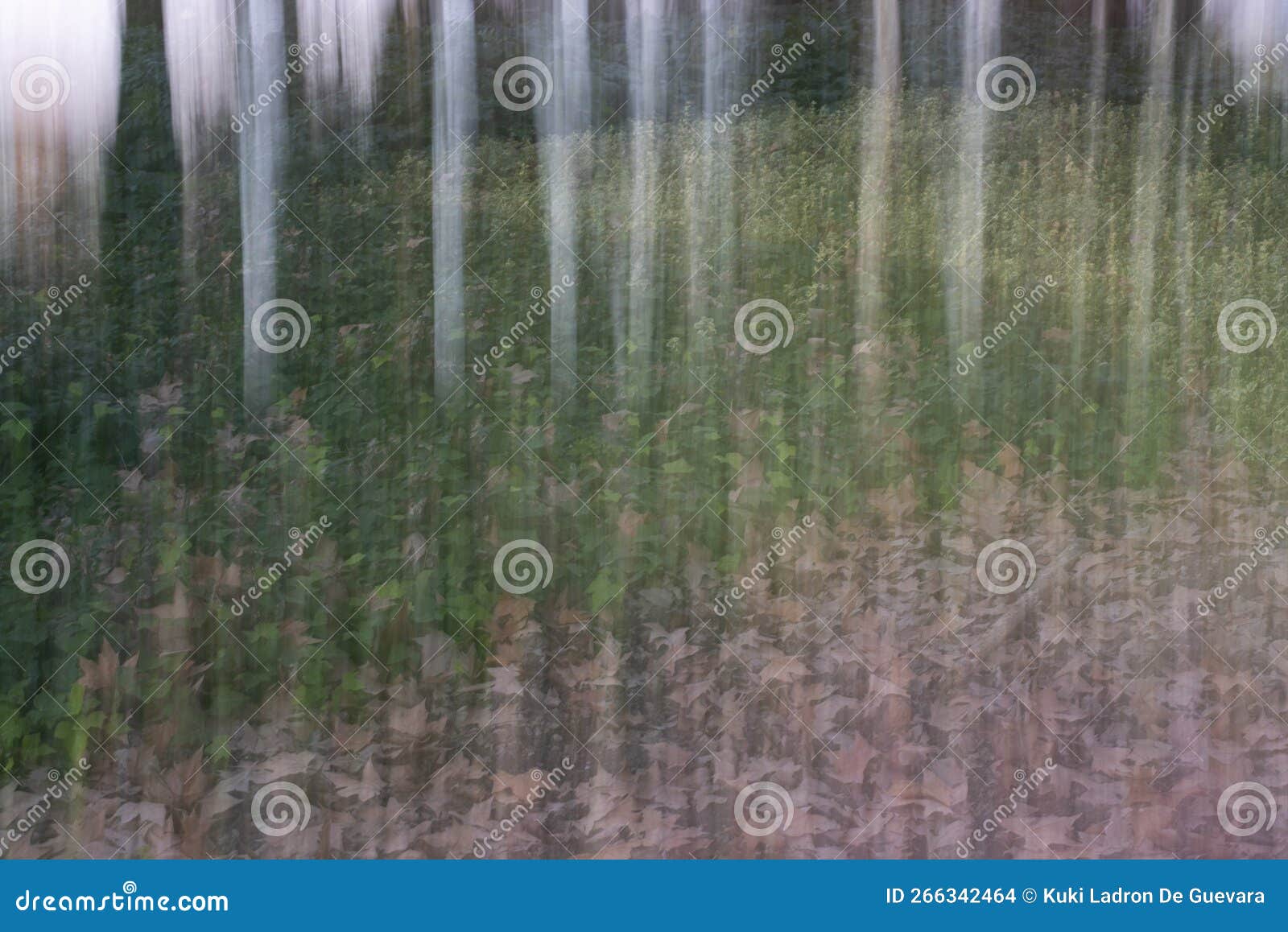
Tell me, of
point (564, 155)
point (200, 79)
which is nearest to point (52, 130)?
point (200, 79)

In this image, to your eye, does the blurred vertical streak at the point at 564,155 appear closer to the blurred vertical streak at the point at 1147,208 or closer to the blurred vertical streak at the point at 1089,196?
the blurred vertical streak at the point at 1089,196

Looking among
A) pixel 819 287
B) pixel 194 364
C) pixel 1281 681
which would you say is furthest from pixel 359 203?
pixel 1281 681

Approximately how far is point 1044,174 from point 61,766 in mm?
4213

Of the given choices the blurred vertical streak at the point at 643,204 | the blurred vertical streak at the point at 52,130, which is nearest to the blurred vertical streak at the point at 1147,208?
the blurred vertical streak at the point at 643,204

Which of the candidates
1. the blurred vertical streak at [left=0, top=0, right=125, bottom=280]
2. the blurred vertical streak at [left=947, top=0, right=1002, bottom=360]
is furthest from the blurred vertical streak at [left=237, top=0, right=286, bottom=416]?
the blurred vertical streak at [left=947, top=0, right=1002, bottom=360]

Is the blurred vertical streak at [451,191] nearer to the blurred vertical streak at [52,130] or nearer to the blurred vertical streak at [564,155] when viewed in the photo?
the blurred vertical streak at [564,155]

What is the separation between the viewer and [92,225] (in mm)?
→ 3324

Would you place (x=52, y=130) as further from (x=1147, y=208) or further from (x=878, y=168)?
(x=1147, y=208)

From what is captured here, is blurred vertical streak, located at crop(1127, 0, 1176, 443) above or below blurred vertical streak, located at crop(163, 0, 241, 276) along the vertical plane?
below

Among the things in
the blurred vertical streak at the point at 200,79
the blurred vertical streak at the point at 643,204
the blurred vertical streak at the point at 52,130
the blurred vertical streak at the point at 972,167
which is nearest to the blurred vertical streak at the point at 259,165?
the blurred vertical streak at the point at 200,79

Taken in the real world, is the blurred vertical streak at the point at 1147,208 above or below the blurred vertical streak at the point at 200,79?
below

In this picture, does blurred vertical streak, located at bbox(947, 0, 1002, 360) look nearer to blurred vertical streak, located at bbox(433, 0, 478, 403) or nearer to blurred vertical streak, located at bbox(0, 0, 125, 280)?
blurred vertical streak, located at bbox(433, 0, 478, 403)

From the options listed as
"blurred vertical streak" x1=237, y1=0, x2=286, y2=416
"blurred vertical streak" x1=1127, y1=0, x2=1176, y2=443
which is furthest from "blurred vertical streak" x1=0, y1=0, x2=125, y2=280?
"blurred vertical streak" x1=1127, y1=0, x2=1176, y2=443

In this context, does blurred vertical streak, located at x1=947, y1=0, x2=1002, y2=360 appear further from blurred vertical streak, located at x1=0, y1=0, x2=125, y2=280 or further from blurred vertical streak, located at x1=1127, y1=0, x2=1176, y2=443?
blurred vertical streak, located at x1=0, y1=0, x2=125, y2=280
